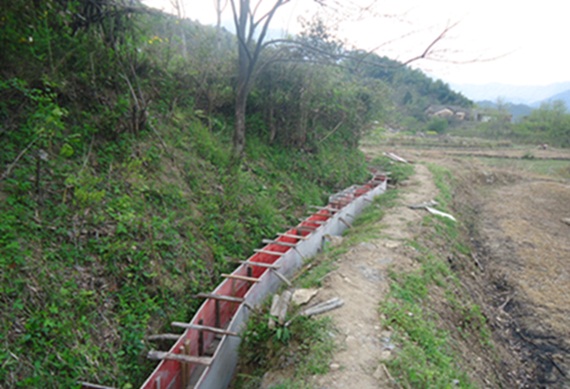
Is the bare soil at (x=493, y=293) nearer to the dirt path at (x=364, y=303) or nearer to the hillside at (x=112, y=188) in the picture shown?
the dirt path at (x=364, y=303)

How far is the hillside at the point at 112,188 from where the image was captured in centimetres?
365

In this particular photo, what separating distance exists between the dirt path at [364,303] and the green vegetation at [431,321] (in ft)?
0.58

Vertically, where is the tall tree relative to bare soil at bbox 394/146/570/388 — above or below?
above

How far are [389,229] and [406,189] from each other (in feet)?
16.6

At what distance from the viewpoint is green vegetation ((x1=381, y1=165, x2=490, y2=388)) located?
3.57 meters

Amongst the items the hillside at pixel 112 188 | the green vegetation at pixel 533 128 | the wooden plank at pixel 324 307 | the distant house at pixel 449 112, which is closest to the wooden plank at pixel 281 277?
the hillside at pixel 112 188

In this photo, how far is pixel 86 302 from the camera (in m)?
3.95

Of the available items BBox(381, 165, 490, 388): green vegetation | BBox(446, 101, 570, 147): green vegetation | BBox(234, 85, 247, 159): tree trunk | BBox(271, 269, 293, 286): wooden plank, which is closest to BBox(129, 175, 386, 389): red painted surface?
BBox(271, 269, 293, 286): wooden plank

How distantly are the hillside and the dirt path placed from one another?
2.05 meters

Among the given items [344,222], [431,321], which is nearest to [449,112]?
[344,222]

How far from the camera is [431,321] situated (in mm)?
4730

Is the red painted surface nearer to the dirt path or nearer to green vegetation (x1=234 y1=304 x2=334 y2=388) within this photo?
green vegetation (x1=234 y1=304 x2=334 y2=388)

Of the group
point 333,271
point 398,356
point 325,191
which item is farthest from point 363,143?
point 398,356

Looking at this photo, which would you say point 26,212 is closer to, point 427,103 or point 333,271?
point 333,271
